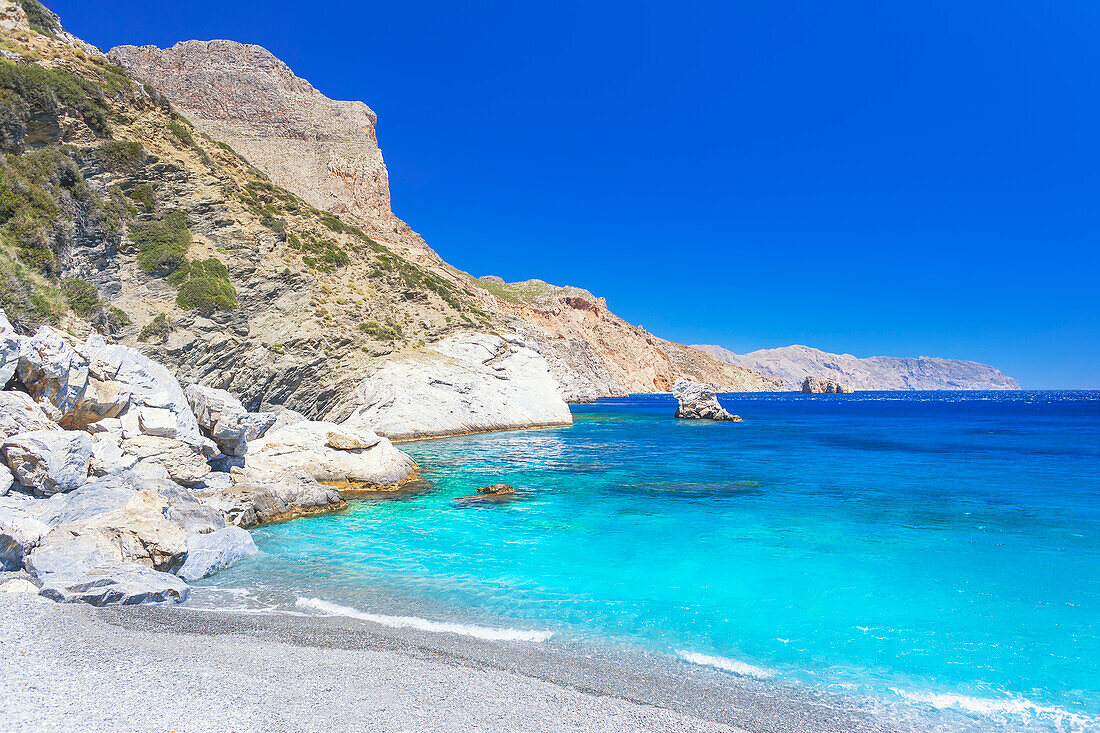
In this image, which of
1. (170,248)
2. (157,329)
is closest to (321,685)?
(157,329)

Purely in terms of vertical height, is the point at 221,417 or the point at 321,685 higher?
the point at 221,417

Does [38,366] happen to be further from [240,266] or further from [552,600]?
[240,266]

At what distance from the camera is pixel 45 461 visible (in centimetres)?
1068

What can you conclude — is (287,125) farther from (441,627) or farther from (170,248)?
(441,627)

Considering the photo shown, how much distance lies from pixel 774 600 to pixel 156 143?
147 ft

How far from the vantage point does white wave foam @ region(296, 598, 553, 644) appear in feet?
25.7

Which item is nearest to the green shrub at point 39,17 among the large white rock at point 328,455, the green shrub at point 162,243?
the green shrub at point 162,243

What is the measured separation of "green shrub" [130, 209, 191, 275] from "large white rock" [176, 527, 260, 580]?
2668 centimetres

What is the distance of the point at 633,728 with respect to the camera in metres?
5.34

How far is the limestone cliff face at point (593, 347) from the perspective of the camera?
412 feet

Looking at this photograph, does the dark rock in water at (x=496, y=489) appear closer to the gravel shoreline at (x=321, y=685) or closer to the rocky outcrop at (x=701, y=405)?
the gravel shoreline at (x=321, y=685)

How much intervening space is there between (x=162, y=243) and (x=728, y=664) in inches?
1464

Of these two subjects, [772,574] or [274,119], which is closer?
[772,574]

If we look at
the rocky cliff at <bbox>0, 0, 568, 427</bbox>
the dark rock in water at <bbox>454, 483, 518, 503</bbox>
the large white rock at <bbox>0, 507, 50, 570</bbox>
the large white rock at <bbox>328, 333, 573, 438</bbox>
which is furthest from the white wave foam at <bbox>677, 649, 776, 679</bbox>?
the large white rock at <bbox>328, 333, 573, 438</bbox>
